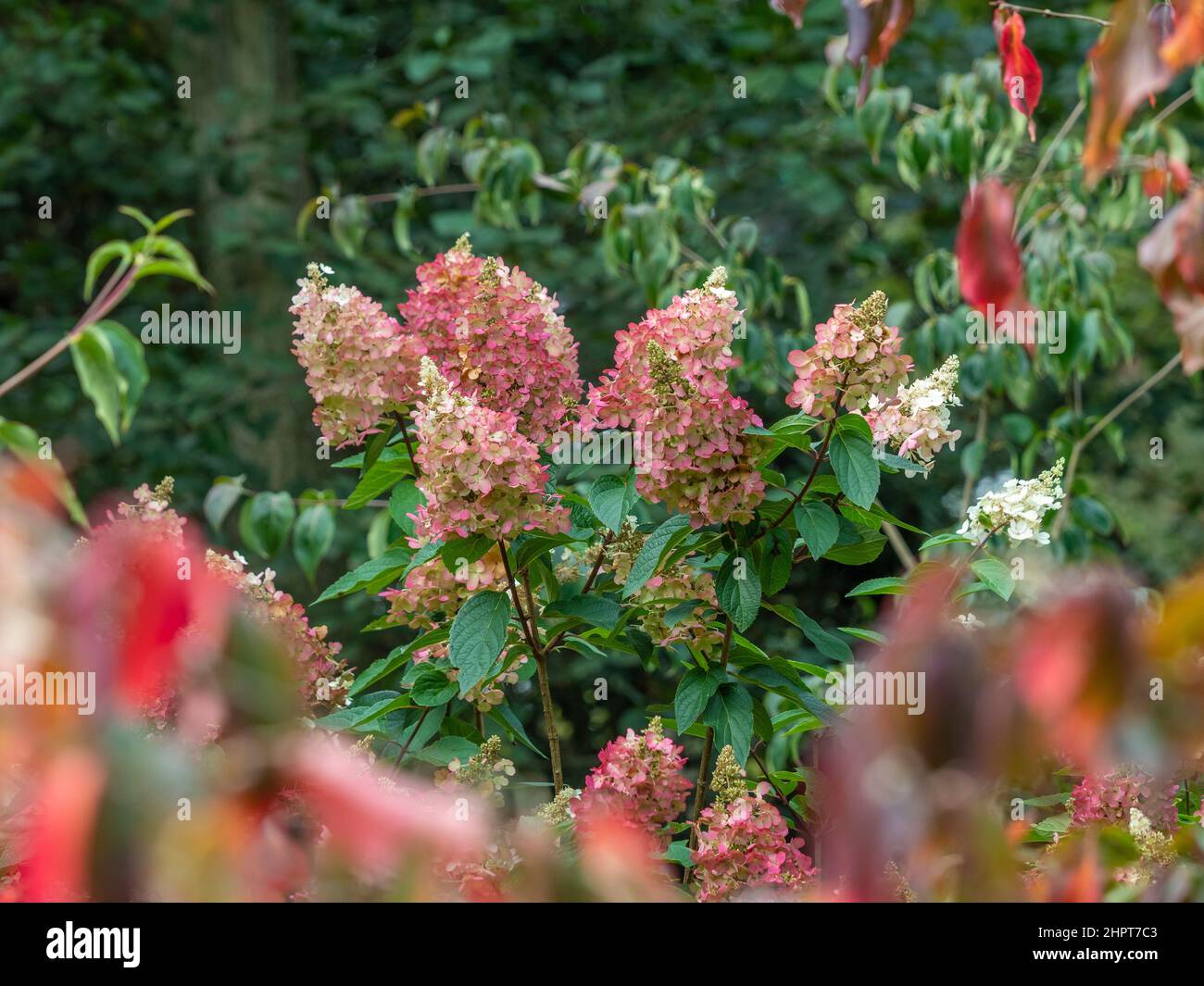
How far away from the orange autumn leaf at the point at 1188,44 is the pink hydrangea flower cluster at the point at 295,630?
0.92m

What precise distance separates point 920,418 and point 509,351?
43cm

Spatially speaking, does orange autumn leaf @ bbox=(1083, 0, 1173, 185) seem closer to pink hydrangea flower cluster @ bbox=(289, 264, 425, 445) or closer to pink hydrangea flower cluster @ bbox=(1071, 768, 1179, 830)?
pink hydrangea flower cluster @ bbox=(1071, 768, 1179, 830)

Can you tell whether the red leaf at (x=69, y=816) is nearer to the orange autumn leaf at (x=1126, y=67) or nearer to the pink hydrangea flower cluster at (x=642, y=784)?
the orange autumn leaf at (x=1126, y=67)

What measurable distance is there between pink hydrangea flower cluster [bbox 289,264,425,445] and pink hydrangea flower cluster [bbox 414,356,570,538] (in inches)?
6.5

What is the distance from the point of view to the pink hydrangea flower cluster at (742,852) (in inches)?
47.7

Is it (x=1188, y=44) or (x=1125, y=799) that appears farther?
(x=1125, y=799)

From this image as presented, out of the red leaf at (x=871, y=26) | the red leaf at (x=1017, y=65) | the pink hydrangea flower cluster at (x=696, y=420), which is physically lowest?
the pink hydrangea flower cluster at (x=696, y=420)

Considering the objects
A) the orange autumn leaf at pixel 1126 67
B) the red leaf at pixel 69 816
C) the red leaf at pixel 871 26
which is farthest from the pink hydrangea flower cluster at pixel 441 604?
the red leaf at pixel 69 816

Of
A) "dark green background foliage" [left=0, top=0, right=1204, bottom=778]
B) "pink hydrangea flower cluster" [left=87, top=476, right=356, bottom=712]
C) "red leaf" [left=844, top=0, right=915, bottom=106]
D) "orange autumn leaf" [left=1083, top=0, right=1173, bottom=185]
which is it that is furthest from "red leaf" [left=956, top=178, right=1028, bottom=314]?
"dark green background foliage" [left=0, top=0, right=1204, bottom=778]

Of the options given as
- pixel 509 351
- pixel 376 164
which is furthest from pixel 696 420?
pixel 376 164

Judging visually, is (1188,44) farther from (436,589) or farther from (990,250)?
(436,589)

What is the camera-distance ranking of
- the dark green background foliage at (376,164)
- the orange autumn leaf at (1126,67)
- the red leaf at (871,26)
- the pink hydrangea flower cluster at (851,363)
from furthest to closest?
the dark green background foliage at (376,164) → the pink hydrangea flower cluster at (851,363) → the red leaf at (871,26) → the orange autumn leaf at (1126,67)

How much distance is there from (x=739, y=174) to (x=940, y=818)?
4409 mm

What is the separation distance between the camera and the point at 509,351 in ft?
4.80
